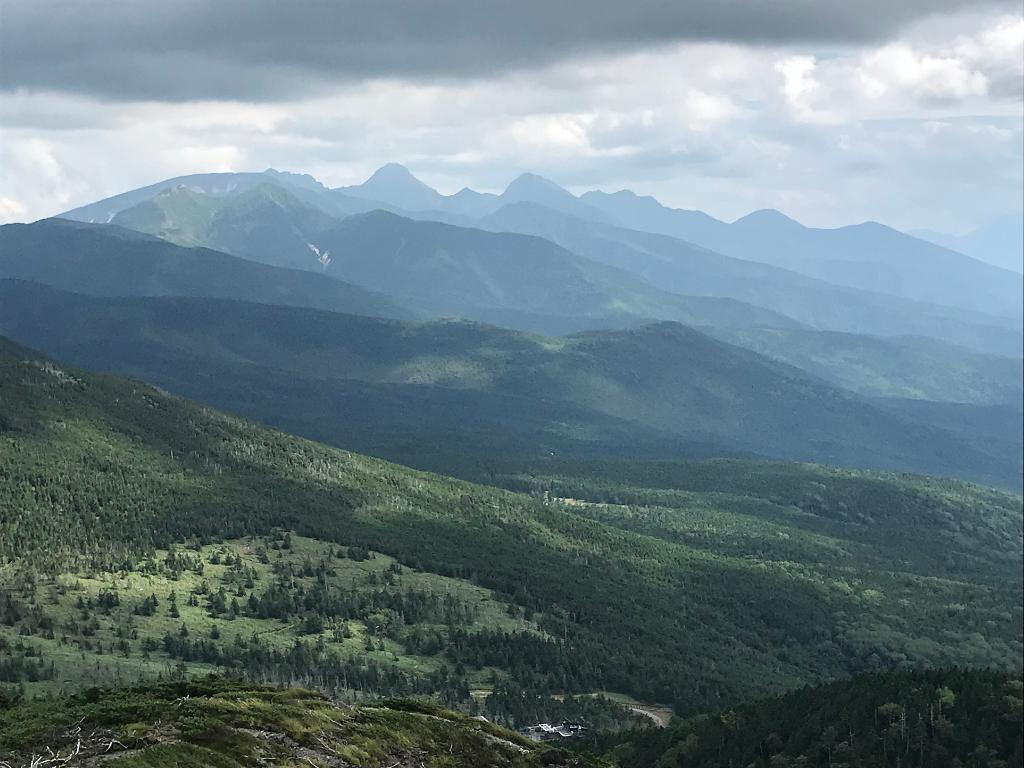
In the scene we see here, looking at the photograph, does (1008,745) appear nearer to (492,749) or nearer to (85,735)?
(492,749)

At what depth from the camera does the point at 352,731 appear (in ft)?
313

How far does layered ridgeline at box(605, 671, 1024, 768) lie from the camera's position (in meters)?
Answer: 137

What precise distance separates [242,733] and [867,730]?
270 feet

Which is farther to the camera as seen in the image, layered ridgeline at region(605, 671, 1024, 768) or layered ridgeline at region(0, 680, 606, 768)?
layered ridgeline at region(605, 671, 1024, 768)

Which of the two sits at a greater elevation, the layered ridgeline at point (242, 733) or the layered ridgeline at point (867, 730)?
the layered ridgeline at point (242, 733)

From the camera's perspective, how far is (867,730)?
463 feet

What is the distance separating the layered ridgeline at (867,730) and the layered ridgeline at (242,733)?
4118 centimetres

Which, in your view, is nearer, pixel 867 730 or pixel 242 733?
pixel 242 733

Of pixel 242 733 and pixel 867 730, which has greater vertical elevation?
pixel 242 733

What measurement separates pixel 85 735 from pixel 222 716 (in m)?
9.56

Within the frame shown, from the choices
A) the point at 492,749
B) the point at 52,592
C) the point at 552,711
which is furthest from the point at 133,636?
the point at 492,749

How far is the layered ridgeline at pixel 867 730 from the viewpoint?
13712 centimetres

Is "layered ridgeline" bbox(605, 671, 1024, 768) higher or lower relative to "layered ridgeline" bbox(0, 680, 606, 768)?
lower

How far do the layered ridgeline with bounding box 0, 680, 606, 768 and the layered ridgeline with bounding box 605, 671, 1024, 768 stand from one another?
4118cm
